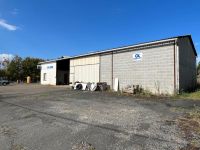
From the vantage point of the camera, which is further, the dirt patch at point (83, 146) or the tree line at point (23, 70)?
the tree line at point (23, 70)

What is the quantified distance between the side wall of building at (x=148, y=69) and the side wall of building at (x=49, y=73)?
12.8 metres

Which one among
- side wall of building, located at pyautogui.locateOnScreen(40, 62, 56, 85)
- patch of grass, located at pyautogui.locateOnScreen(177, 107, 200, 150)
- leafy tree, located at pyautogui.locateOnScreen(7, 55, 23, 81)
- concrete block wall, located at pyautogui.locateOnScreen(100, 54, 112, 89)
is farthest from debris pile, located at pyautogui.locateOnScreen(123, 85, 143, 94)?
leafy tree, located at pyautogui.locateOnScreen(7, 55, 23, 81)

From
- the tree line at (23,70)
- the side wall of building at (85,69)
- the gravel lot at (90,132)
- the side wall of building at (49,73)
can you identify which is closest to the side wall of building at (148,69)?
the side wall of building at (85,69)

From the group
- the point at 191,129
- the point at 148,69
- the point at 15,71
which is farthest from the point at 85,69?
the point at 15,71

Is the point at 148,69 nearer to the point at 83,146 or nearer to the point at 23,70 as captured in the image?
the point at 83,146

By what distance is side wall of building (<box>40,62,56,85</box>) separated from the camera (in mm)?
29219

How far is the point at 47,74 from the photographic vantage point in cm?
3095

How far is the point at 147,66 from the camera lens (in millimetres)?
15805

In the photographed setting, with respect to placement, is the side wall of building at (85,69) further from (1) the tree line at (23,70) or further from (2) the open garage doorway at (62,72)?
(1) the tree line at (23,70)

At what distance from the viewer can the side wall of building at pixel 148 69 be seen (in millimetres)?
14392

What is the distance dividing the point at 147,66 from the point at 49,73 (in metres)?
19.3

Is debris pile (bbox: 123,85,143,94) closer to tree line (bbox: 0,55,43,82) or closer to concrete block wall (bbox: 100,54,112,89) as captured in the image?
concrete block wall (bbox: 100,54,112,89)

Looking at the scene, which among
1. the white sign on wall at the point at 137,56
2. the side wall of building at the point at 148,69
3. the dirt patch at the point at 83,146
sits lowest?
the dirt patch at the point at 83,146

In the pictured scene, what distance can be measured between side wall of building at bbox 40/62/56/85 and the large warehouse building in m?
7.57
